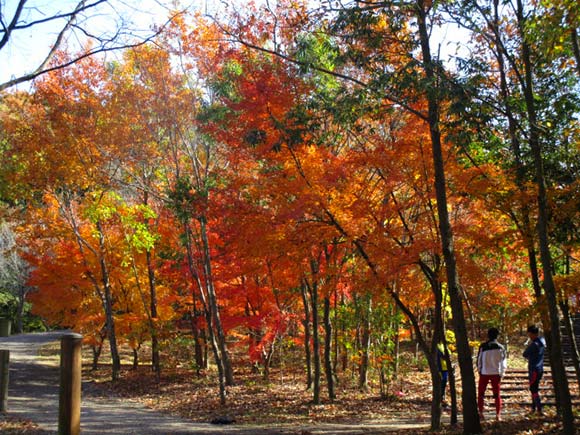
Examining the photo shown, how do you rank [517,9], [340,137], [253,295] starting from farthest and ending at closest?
[253,295]
[340,137]
[517,9]

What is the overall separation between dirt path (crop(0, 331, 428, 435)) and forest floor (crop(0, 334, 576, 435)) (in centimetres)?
10

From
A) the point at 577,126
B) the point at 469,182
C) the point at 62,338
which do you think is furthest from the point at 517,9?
the point at 62,338

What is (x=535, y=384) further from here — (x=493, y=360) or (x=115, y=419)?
(x=115, y=419)

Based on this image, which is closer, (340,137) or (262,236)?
(262,236)

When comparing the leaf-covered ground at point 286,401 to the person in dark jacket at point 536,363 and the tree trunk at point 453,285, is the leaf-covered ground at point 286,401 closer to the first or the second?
the person in dark jacket at point 536,363

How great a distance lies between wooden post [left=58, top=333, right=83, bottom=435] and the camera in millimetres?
3701

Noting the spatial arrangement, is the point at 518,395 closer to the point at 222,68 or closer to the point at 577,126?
the point at 577,126

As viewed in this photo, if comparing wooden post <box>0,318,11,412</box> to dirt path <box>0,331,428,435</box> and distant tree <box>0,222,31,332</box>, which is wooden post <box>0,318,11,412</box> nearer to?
dirt path <box>0,331,428,435</box>

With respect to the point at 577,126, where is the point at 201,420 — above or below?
below

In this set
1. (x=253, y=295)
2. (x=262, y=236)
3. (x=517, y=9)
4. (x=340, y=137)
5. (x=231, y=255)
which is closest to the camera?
(x=517, y=9)

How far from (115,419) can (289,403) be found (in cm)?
456

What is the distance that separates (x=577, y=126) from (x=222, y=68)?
334 inches

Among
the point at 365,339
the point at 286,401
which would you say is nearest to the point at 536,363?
the point at 365,339

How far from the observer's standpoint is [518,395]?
15359 mm
